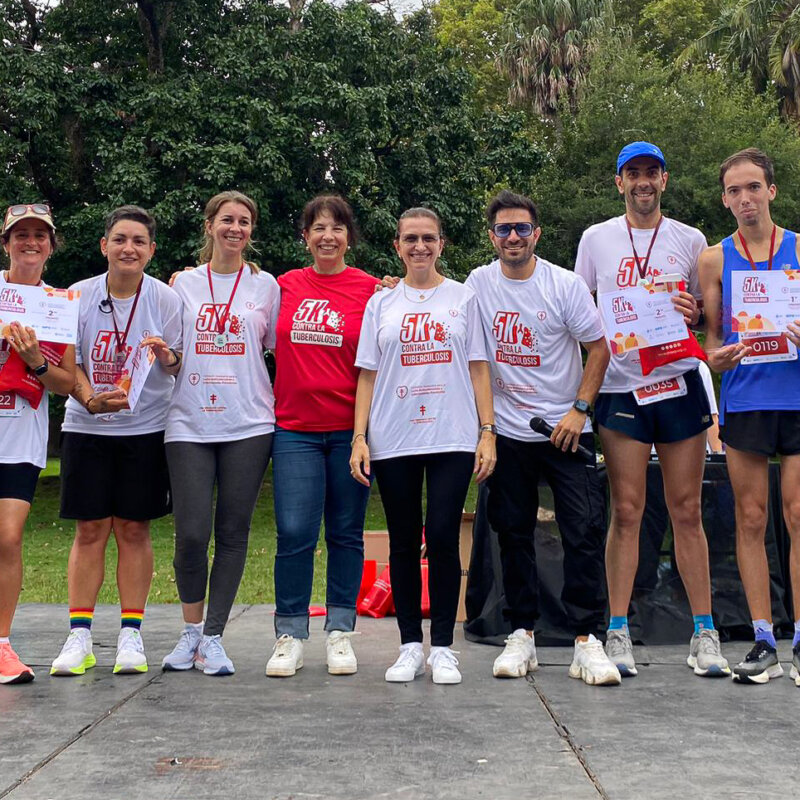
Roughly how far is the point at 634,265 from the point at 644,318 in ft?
1.00

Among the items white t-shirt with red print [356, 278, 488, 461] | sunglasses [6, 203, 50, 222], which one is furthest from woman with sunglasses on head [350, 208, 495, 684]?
sunglasses [6, 203, 50, 222]

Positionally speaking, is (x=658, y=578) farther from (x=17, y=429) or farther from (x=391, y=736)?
(x=17, y=429)

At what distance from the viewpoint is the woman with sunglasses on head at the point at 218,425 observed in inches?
203

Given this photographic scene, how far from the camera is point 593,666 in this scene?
4.96 m

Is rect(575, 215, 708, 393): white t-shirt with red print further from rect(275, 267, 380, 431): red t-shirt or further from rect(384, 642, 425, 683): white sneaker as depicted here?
rect(384, 642, 425, 683): white sneaker

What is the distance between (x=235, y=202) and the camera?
5332mm

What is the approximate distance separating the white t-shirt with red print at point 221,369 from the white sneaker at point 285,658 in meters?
1.02

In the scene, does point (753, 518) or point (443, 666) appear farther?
point (753, 518)

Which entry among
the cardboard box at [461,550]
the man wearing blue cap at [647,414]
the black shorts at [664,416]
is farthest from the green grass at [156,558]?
the black shorts at [664,416]

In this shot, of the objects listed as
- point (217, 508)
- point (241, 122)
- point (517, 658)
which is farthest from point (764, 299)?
point (241, 122)

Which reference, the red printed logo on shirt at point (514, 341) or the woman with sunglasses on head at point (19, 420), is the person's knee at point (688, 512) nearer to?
the red printed logo on shirt at point (514, 341)

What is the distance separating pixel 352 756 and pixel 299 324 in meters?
2.20

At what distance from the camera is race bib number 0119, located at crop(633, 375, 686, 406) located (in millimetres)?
5184

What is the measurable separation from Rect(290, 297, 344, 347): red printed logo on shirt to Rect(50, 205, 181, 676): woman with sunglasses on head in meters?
0.60
